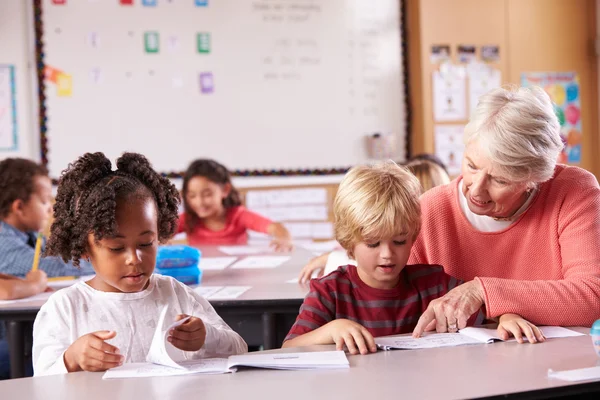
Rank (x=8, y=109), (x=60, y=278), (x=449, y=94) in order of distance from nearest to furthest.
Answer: (x=60, y=278) → (x=8, y=109) → (x=449, y=94)

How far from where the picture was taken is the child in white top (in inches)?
61.0

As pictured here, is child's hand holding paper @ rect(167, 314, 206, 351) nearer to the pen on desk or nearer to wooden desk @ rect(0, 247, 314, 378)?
wooden desk @ rect(0, 247, 314, 378)

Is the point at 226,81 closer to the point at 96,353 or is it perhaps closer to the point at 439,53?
the point at 439,53

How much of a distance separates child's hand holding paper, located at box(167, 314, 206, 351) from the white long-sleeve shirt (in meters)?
0.06

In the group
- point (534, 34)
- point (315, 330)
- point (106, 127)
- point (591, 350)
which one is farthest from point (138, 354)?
point (534, 34)

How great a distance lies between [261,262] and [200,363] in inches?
69.2

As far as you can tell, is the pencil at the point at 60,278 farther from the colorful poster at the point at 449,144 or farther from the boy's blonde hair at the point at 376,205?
the colorful poster at the point at 449,144

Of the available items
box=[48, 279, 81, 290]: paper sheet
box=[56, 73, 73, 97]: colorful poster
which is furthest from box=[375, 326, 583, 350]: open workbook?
box=[56, 73, 73, 97]: colorful poster

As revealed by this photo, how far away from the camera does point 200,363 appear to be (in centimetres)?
141

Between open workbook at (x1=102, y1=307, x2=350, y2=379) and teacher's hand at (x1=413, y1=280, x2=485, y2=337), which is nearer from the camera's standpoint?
open workbook at (x1=102, y1=307, x2=350, y2=379)

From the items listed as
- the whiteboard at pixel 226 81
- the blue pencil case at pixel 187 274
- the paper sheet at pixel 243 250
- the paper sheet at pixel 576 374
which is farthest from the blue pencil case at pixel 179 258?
the whiteboard at pixel 226 81

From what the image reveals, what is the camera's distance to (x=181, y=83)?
486cm

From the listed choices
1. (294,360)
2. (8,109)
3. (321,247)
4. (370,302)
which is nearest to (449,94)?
(321,247)

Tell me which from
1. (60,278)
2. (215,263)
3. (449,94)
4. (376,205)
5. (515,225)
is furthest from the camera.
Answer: (449,94)
